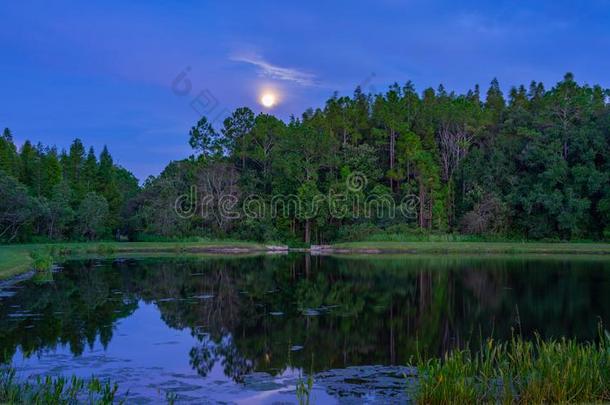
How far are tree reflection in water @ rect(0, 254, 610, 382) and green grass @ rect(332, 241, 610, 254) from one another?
54.2ft

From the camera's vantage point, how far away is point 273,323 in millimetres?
19172

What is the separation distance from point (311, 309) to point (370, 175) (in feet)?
167

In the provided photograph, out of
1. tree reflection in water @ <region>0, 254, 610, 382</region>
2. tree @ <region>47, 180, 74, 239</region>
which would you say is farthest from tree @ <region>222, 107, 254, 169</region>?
tree reflection in water @ <region>0, 254, 610, 382</region>

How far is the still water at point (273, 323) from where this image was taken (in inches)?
494

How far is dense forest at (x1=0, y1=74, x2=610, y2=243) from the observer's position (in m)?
62.7

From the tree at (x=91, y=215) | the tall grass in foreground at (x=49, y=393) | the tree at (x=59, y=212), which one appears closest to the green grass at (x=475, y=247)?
the tree at (x=91, y=215)

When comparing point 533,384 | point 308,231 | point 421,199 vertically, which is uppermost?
point 421,199

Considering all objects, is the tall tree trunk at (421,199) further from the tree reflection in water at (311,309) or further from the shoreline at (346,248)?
the tree reflection in water at (311,309)

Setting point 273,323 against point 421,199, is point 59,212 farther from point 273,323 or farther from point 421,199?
point 273,323

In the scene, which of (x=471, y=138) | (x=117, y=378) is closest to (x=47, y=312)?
(x=117, y=378)

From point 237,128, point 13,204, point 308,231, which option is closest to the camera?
point 13,204

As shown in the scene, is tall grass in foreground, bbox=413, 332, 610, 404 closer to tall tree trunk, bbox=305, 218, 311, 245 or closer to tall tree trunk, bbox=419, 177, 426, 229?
tall tree trunk, bbox=419, 177, 426, 229

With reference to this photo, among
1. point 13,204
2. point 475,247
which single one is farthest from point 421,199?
point 13,204

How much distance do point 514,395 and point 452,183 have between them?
62879mm
